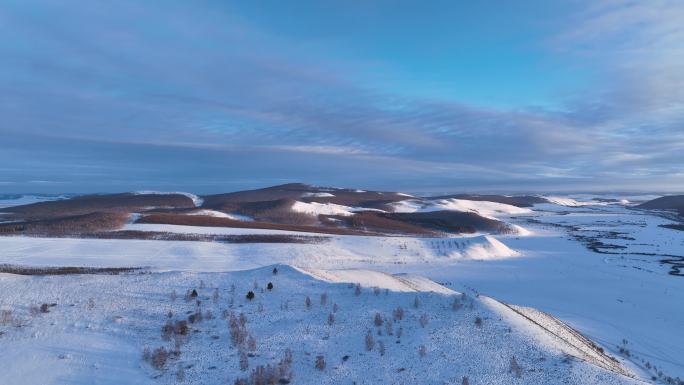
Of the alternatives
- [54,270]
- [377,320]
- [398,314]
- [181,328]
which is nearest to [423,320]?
[398,314]

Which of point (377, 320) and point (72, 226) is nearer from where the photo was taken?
point (377, 320)

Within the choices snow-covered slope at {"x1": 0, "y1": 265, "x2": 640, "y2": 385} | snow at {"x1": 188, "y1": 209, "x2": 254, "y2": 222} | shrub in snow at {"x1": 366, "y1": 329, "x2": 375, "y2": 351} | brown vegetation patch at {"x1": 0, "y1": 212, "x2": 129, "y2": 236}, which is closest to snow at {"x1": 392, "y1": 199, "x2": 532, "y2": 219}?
snow at {"x1": 188, "y1": 209, "x2": 254, "y2": 222}

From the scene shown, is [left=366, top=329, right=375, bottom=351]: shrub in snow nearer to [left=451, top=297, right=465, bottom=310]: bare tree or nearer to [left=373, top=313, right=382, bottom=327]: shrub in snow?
[left=373, top=313, right=382, bottom=327]: shrub in snow

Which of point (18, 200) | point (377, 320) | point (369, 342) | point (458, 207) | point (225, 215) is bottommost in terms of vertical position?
point (369, 342)

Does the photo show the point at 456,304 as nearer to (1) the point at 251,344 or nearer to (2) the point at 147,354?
(1) the point at 251,344

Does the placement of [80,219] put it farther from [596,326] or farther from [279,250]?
[596,326]

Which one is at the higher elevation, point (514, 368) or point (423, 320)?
point (423, 320)

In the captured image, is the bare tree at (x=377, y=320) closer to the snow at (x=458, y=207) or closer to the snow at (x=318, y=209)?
the snow at (x=318, y=209)
